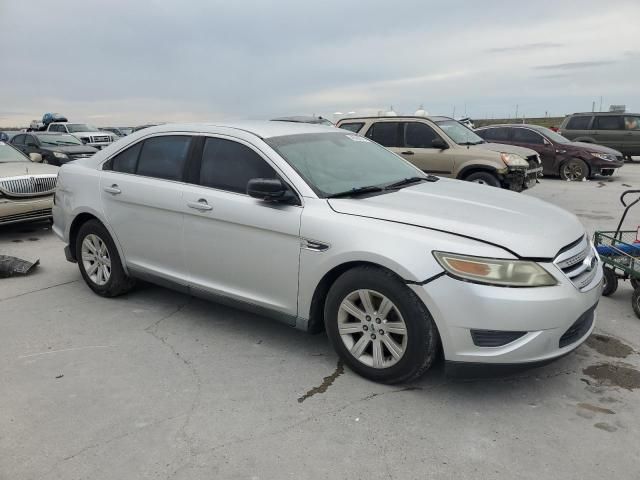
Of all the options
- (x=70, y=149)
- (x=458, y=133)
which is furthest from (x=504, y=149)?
(x=70, y=149)

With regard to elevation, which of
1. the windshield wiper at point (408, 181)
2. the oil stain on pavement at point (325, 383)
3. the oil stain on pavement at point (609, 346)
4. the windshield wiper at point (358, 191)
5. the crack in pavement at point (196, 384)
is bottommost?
the crack in pavement at point (196, 384)

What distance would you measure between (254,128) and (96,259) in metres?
2.08

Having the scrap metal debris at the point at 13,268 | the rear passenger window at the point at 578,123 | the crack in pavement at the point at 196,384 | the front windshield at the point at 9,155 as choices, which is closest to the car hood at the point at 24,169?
the front windshield at the point at 9,155

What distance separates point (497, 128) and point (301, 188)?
12382 millimetres

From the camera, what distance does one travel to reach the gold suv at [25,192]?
25.3 ft

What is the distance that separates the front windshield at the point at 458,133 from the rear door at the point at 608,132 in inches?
368

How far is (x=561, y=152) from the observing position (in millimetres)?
14312

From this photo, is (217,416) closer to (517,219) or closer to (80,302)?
(517,219)

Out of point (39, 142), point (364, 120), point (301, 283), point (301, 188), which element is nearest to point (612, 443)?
point (301, 283)

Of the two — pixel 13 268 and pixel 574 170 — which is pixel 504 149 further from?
pixel 13 268

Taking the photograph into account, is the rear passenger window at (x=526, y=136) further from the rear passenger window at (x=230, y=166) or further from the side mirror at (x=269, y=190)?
the side mirror at (x=269, y=190)

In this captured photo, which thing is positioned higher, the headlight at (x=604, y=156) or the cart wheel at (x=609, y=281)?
the headlight at (x=604, y=156)

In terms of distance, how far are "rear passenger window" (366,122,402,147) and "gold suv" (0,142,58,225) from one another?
223 inches

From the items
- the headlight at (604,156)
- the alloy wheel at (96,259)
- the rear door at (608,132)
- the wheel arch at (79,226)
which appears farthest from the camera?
the rear door at (608,132)
